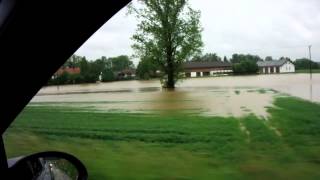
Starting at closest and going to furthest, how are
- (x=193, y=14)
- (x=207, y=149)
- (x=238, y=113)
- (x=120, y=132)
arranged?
1. (x=207, y=149)
2. (x=120, y=132)
3. (x=238, y=113)
4. (x=193, y=14)

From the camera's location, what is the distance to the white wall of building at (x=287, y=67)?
7515mm

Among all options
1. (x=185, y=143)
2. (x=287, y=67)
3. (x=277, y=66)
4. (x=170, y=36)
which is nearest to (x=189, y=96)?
(x=170, y=36)

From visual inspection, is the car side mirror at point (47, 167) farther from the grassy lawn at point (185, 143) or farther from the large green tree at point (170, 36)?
the large green tree at point (170, 36)

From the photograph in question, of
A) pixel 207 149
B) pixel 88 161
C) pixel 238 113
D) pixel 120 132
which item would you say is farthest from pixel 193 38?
pixel 88 161

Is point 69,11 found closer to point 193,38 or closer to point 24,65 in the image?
point 24,65

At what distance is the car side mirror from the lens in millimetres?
3615

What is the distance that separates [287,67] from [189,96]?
45.6 ft

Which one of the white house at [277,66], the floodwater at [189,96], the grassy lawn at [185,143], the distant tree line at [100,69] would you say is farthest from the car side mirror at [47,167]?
the distant tree line at [100,69]

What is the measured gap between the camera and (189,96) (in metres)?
21.6

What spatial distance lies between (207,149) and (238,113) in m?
5.85

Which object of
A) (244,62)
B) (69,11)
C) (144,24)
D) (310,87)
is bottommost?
(310,87)

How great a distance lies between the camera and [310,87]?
44.3 feet

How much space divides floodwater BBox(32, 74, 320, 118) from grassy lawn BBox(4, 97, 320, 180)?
784 millimetres

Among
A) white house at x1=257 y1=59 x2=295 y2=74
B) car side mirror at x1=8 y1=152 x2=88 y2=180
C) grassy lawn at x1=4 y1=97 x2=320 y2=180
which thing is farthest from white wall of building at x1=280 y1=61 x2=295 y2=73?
car side mirror at x1=8 y1=152 x2=88 y2=180
